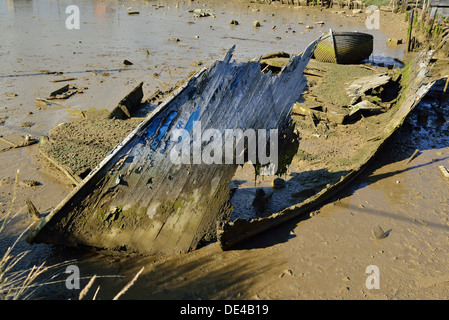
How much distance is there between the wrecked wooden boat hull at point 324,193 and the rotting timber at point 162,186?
228mm

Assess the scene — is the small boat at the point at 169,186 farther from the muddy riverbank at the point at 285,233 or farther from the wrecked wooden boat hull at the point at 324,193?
the muddy riverbank at the point at 285,233

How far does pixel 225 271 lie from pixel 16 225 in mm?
2900

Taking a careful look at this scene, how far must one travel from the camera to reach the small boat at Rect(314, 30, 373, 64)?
42.2ft

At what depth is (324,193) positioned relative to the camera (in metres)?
5.62

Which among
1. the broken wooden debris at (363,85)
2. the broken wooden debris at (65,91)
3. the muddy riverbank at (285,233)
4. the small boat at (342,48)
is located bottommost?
the muddy riverbank at (285,233)

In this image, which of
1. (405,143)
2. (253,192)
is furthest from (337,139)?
(253,192)

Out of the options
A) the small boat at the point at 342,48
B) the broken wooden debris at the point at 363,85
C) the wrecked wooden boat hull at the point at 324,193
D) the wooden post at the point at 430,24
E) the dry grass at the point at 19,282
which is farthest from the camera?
the wooden post at the point at 430,24

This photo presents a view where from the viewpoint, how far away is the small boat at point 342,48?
1287 centimetres

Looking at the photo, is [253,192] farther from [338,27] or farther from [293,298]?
[338,27]

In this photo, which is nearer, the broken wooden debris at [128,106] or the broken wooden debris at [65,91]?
the broken wooden debris at [128,106]

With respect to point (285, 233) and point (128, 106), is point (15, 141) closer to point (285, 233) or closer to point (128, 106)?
point (128, 106)

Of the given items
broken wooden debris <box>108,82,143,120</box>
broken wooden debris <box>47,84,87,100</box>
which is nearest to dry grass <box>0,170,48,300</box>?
broken wooden debris <box>108,82,143,120</box>

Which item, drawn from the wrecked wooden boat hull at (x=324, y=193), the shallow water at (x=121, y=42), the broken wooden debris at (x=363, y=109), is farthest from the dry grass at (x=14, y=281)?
the broken wooden debris at (x=363, y=109)
